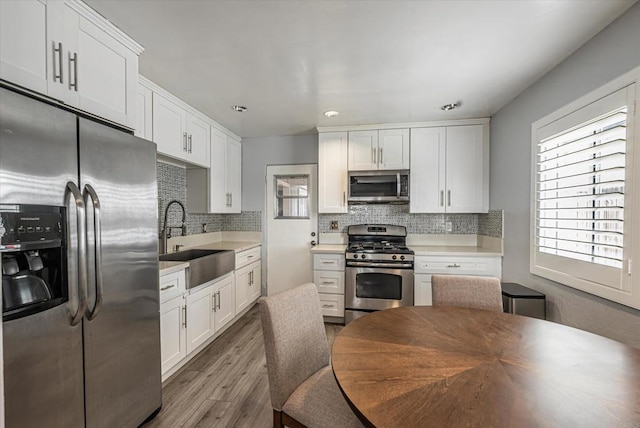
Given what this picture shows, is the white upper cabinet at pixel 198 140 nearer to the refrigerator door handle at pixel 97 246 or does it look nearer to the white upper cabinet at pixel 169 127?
the white upper cabinet at pixel 169 127

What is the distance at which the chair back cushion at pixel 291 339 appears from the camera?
1.25 metres

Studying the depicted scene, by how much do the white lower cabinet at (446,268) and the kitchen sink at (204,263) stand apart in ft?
6.66

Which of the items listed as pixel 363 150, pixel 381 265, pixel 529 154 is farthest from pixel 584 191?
pixel 363 150

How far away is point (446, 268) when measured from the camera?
10.3ft

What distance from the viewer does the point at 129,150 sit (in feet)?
5.36

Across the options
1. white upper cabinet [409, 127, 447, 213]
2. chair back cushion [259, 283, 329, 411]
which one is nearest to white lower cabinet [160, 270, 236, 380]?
chair back cushion [259, 283, 329, 411]

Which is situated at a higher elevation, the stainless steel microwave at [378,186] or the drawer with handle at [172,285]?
the stainless steel microwave at [378,186]

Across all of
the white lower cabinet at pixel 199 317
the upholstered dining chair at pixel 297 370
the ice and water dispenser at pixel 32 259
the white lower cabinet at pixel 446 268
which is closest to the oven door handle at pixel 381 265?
the white lower cabinet at pixel 446 268

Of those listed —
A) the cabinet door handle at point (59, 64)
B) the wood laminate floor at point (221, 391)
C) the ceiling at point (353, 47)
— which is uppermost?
the ceiling at point (353, 47)

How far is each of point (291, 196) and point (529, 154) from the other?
2.70m

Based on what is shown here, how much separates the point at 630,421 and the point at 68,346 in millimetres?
1981

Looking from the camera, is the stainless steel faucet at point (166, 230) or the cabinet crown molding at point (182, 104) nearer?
the cabinet crown molding at point (182, 104)

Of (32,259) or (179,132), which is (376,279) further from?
(32,259)

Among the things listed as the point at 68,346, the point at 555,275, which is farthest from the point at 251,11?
the point at 555,275
